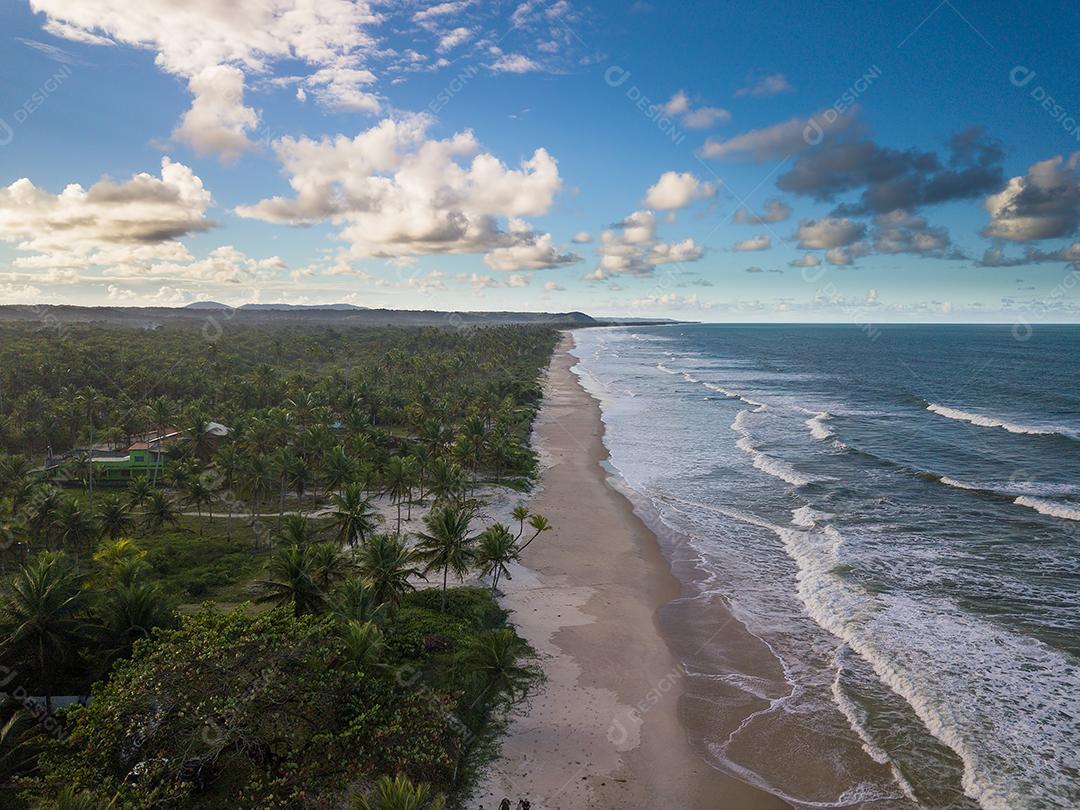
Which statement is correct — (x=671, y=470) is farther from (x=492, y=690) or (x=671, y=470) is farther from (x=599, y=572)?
(x=492, y=690)

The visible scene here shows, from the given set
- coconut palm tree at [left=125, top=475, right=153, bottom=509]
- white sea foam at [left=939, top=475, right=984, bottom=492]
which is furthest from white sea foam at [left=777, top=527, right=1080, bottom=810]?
coconut palm tree at [left=125, top=475, right=153, bottom=509]

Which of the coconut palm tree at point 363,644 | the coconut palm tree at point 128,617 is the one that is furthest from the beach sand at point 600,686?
the coconut palm tree at point 128,617

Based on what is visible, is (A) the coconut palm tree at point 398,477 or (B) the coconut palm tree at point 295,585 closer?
(B) the coconut palm tree at point 295,585

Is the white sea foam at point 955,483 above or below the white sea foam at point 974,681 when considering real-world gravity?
above

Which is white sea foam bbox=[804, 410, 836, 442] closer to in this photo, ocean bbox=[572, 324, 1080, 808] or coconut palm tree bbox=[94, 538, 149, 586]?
ocean bbox=[572, 324, 1080, 808]

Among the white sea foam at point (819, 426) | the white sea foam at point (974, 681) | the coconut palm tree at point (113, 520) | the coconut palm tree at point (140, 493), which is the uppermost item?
the white sea foam at point (819, 426)

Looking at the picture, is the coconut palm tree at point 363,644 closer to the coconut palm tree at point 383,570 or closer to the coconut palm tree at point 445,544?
the coconut palm tree at point 383,570

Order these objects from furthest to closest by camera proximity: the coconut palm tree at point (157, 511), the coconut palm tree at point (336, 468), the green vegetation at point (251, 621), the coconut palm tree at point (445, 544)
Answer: the coconut palm tree at point (336, 468)
the coconut palm tree at point (157, 511)
the coconut palm tree at point (445, 544)
the green vegetation at point (251, 621)
